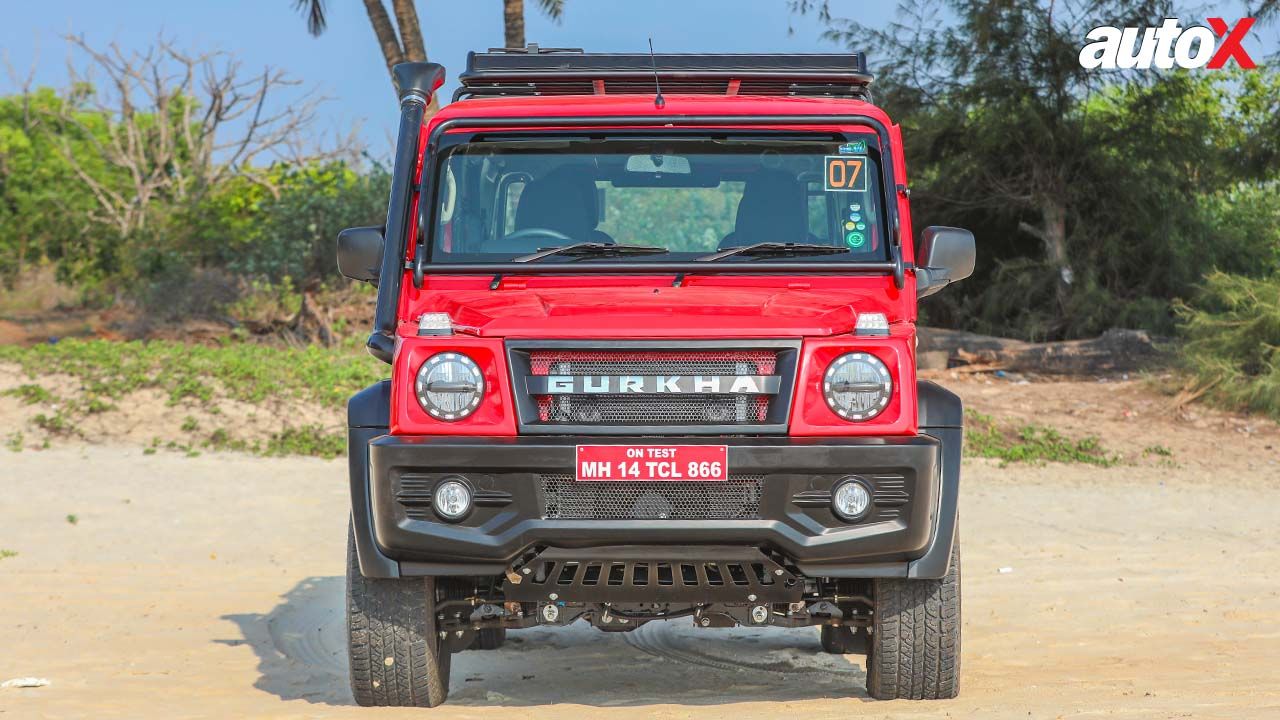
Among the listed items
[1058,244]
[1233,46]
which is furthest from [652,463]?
[1058,244]

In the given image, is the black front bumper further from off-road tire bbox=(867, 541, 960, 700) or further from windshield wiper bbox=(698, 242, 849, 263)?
windshield wiper bbox=(698, 242, 849, 263)

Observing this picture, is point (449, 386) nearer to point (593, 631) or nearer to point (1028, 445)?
point (593, 631)

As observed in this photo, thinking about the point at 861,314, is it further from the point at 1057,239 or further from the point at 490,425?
the point at 1057,239

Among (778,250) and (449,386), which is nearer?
(449,386)

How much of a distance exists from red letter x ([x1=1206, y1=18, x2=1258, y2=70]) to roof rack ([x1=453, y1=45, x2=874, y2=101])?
1263 centimetres

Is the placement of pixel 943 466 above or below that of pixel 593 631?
above

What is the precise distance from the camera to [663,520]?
4906 millimetres

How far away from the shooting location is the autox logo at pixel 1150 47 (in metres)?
18.8

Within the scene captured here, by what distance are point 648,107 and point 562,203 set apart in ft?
1.70

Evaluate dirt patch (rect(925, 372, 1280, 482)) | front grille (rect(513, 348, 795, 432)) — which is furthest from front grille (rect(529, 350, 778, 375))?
dirt patch (rect(925, 372, 1280, 482))

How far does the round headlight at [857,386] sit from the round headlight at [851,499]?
0.25m

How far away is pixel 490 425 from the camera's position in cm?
498

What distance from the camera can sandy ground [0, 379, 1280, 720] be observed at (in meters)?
5.73

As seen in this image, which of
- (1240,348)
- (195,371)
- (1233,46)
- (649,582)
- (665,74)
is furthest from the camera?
(1233,46)
